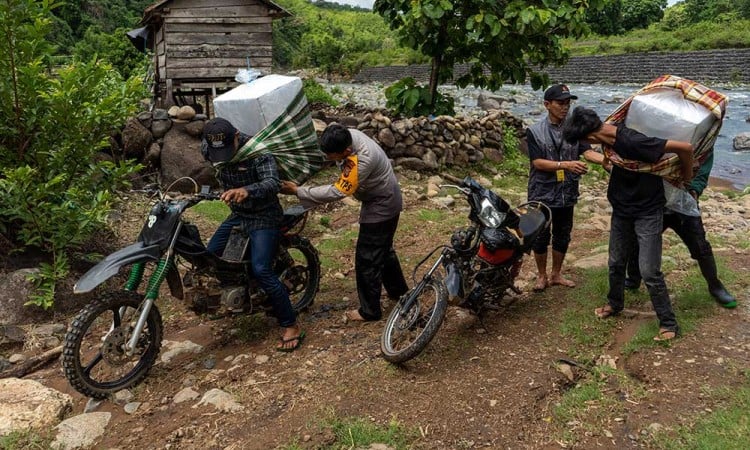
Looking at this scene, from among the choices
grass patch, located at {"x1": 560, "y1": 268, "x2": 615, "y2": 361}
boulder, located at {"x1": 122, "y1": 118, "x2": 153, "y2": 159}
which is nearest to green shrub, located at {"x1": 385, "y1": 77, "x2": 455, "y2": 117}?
boulder, located at {"x1": 122, "y1": 118, "x2": 153, "y2": 159}

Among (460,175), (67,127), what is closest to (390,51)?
(460,175)

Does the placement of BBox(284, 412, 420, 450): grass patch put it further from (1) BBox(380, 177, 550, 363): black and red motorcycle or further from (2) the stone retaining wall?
(2) the stone retaining wall

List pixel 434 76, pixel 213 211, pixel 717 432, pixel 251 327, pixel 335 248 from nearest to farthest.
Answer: pixel 717 432
pixel 251 327
pixel 335 248
pixel 213 211
pixel 434 76

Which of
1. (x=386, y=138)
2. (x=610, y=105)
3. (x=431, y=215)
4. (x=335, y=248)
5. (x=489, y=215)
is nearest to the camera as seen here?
(x=489, y=215)

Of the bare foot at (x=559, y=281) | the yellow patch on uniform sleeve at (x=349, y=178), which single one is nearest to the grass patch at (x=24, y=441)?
the yellow patch on uniform sleeve at (x=349, y=178)

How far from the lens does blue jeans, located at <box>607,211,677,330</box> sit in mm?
3890

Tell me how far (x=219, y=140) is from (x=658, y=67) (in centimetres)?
2914

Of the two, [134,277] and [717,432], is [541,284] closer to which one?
[717,432]

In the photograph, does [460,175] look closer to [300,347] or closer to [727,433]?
[300,347]

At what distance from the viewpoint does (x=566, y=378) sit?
12.1 feet

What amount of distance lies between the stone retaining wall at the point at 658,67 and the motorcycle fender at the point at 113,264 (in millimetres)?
27390

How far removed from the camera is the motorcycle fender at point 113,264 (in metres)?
3.41

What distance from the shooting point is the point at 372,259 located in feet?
14.4

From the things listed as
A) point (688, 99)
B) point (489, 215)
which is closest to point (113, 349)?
point (489, 215)
